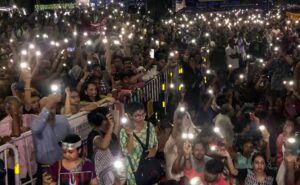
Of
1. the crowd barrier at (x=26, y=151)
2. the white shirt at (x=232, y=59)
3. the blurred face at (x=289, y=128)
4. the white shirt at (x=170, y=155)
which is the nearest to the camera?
the crowd barrier at (x=26, y=151)

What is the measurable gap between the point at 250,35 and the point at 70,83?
40.7ft

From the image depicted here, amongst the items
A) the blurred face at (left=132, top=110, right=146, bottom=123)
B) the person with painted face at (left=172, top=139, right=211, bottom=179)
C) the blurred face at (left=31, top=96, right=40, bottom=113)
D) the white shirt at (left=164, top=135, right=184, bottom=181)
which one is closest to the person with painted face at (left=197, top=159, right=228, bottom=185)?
the person with painted face at (left=172, top=139, right=211, bottom=179)

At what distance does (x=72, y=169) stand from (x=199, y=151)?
154cm

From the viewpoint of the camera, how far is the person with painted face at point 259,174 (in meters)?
6.50

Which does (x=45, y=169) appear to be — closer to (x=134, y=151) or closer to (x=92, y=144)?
(x=92, y=144)

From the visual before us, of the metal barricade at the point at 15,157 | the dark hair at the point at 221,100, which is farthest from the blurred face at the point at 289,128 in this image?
the metal barricade at the point at 15,157

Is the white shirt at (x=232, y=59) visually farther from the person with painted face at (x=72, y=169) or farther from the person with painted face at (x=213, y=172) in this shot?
the person with painted face at (x=72, y=169)

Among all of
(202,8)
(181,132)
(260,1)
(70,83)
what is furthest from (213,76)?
(260,1)

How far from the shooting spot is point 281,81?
12547mm

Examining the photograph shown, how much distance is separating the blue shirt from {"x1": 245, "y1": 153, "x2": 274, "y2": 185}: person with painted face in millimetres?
2079

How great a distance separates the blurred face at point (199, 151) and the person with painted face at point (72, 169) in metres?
1.31

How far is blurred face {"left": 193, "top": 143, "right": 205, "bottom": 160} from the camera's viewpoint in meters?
6.65

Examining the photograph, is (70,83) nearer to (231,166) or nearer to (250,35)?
(231,166)

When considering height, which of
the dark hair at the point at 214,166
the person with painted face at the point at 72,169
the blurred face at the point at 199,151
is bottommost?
the blurred face at the point at 199,151
